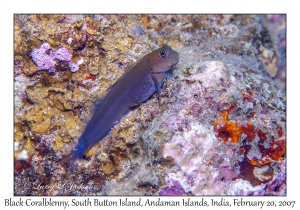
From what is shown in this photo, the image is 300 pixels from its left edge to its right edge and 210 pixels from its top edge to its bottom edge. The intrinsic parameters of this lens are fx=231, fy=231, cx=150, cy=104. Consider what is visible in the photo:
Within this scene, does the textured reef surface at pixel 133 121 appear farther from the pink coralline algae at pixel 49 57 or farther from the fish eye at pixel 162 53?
the fish eye at pixel 162 53

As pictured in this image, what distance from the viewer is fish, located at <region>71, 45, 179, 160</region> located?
10.6 ft

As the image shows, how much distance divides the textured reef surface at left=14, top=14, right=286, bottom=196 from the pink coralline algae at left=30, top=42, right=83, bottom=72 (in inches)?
0.6

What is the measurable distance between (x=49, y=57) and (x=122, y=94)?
4.08ft

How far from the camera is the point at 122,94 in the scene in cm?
→ 325

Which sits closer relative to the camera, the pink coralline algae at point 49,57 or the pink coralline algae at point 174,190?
the pink coralline algae at point 174,190

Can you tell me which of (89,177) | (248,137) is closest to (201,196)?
(248,137)

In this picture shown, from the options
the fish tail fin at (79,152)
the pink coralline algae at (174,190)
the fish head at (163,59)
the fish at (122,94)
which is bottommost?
the pink coralline algae at (174,190)

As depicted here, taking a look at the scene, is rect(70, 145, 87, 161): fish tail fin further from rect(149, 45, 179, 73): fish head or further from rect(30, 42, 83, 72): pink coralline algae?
rect(149, 45, 179, 73): fish head

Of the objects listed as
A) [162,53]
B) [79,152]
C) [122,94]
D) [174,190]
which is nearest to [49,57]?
[122,94]

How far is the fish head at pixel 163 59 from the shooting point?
3.12m

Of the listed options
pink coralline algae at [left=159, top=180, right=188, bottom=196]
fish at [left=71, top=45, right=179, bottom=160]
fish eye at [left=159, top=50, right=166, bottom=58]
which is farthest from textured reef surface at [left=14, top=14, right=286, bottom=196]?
fish eye at [left=159, top=50, right=166, bottom=58]

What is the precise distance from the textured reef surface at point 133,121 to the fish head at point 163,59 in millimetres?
228

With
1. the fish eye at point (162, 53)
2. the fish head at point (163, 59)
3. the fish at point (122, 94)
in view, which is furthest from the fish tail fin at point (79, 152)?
the fish eye at point (162, 53)

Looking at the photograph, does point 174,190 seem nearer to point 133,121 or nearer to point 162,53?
point 133,121
